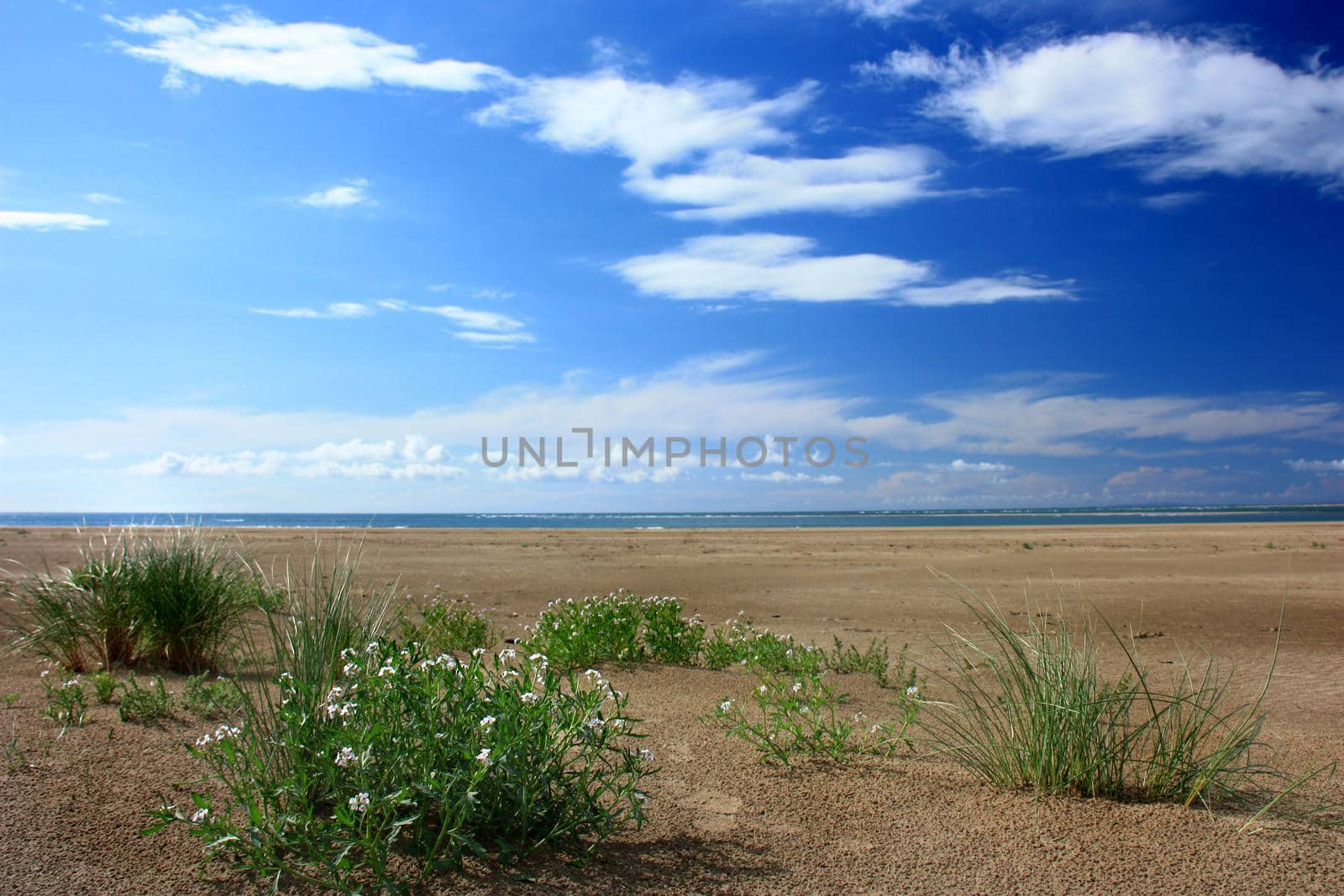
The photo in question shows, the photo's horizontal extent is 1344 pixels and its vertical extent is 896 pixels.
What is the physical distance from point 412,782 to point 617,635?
4.32 metres

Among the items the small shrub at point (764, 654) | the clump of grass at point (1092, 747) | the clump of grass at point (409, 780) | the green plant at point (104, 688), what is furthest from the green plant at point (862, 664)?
the green plant at point (104, 688)

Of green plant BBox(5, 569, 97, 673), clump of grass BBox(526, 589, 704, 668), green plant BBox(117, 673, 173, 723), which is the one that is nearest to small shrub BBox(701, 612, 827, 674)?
clump of grass BBox(526, 589, 704, 668)

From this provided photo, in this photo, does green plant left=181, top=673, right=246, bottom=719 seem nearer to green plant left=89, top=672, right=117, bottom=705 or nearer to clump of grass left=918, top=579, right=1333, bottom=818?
green plant left=89, top=672, right=117, bottom=705

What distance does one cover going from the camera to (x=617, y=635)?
7.84m

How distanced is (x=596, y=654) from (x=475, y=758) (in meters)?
4.57

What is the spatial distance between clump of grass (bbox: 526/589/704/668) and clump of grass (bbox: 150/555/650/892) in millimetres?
3675

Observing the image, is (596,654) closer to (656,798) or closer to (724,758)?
(724,758)

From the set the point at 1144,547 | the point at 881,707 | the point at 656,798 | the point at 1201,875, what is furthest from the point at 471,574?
the point at 1144,547

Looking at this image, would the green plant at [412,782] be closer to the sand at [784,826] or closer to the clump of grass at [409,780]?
the clump of grass at [409,780]

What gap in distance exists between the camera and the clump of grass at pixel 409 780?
11.1ft

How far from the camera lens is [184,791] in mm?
4297

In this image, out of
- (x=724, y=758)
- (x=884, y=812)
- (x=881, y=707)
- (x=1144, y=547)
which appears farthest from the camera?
(x=1144, y=547)

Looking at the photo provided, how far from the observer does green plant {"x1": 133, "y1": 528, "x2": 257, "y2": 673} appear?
7.43m

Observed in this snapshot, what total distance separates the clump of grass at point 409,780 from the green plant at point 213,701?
169 centimetres
